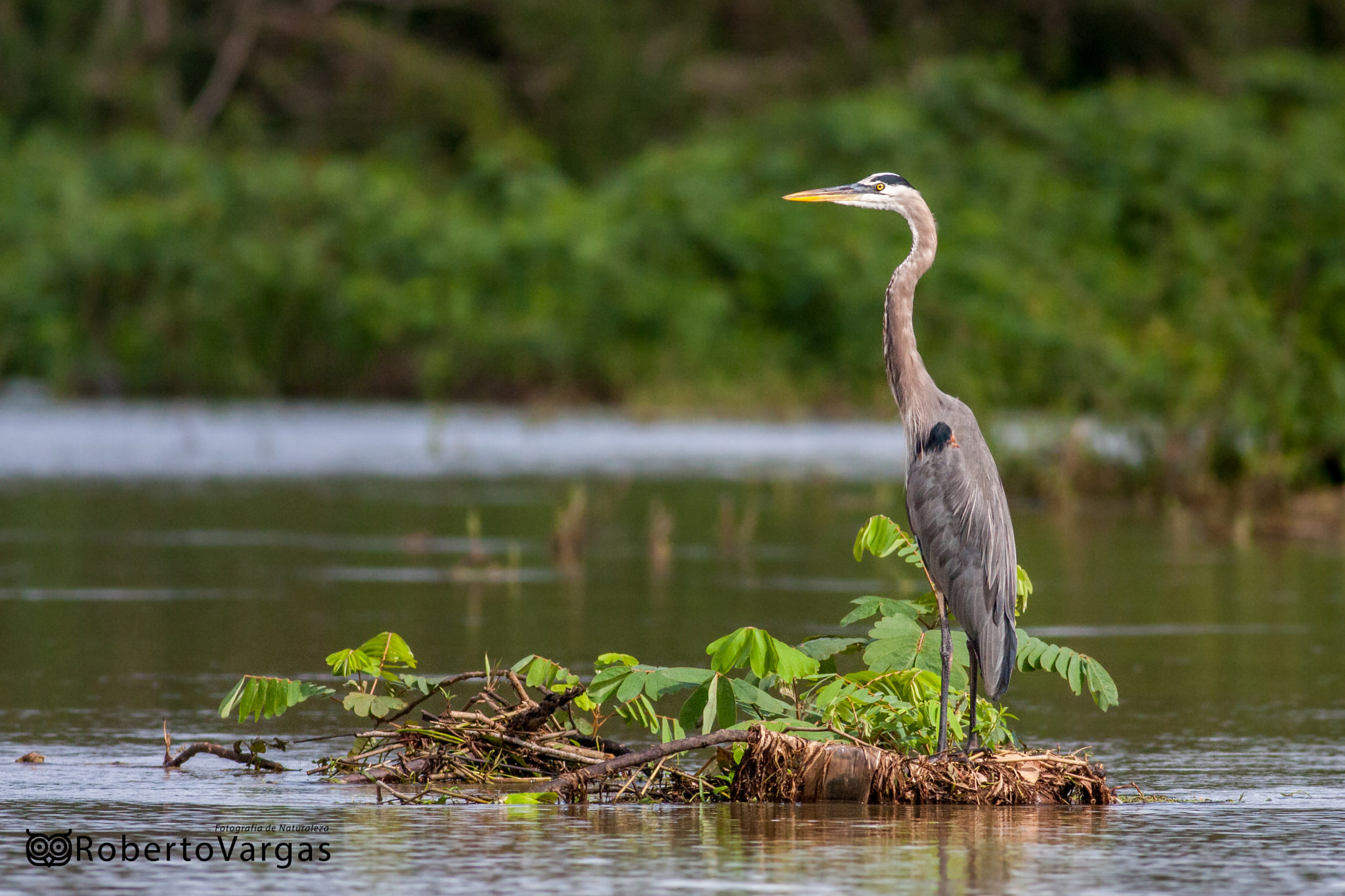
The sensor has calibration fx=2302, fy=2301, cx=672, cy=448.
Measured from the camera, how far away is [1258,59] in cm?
4406

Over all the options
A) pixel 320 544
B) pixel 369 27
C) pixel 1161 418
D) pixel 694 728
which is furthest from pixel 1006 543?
pixel 369 27

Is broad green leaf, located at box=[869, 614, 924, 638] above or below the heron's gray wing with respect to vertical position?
below

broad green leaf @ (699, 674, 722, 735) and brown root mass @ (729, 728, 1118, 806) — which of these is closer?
brown root mass @ (729, 728, 1118, 806)

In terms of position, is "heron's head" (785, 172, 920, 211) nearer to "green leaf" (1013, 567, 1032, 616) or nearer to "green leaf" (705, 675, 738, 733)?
"green leaf" (1013, 567, 1032, 616)

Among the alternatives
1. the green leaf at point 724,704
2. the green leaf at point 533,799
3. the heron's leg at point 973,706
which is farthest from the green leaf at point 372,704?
the heron's leg at point 973,706

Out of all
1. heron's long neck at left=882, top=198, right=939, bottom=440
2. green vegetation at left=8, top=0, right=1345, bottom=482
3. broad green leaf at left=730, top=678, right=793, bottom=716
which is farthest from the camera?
green vegetation at left=8, top=0, right=1345, bottom=482

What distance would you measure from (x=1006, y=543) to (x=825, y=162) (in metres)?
34.5

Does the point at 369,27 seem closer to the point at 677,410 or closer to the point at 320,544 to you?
the point at 677,410

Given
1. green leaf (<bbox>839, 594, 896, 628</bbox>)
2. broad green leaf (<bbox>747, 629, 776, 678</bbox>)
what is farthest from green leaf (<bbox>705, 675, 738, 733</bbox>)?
green leaf (<bbox>839, 594, 896, 628</bbox>)

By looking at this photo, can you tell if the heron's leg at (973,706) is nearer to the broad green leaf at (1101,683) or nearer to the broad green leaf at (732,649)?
the broad green leaf at (1101,683)

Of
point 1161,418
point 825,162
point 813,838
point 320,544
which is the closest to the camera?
point 813,838

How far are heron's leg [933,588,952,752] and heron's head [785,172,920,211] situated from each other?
138 cm

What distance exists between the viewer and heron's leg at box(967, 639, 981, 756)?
752cm

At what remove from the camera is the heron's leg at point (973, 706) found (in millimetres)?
7516
